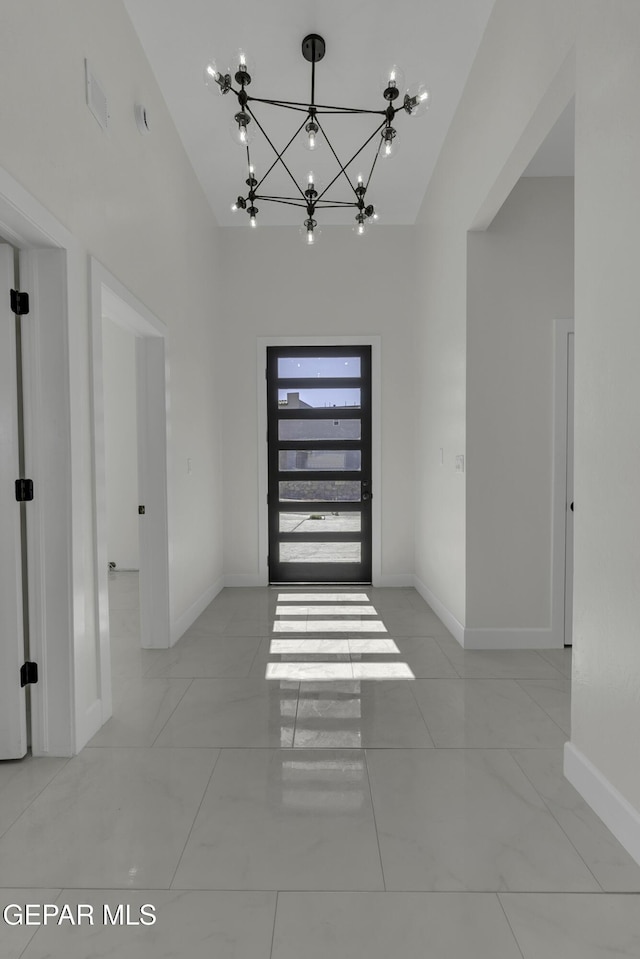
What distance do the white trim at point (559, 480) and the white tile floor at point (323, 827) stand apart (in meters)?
0.57

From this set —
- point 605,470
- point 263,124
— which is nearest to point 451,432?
point 605,470

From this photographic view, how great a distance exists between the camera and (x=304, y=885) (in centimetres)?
161

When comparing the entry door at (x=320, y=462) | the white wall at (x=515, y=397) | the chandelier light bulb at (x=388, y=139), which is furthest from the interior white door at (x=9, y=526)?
the entry door at (x=320, y=462)

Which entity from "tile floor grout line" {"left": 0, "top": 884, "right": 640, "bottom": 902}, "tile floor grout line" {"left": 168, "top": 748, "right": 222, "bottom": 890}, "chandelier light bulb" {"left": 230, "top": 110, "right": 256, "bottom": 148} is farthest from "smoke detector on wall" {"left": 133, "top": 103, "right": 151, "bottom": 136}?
"tile floor grout line" {"left": 0, "top": 884, "right": 640, "bottom": 902}

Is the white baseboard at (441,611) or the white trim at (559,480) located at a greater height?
the white trim at (559,480)

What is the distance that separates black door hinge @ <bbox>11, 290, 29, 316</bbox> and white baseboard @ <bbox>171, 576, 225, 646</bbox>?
2297 mm

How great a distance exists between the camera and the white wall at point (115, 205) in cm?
205

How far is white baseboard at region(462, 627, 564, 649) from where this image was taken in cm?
372

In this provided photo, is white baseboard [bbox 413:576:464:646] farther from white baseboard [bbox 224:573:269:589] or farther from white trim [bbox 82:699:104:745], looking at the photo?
white trim [bbox 82:699:104:745]

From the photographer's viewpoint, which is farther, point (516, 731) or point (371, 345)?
point (371, 345)

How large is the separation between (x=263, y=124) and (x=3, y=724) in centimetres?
392

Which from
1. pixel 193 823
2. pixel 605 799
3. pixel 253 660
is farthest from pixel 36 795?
pixel 605 799

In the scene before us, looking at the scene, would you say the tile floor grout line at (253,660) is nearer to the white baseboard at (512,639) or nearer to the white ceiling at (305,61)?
the white baseboard at (512,639)

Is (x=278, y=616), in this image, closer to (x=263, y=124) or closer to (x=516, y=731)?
(x=516, y=731)
